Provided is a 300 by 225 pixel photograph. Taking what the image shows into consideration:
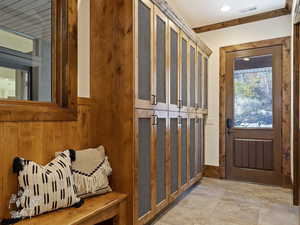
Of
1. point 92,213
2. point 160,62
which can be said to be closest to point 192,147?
point 160,62

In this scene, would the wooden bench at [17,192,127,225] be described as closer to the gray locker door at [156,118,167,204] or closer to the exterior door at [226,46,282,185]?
the gray locker door at [156,118,167,204]

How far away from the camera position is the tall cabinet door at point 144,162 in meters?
1.91

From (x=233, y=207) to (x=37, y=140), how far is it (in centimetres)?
238

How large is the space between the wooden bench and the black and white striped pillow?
0.16 feet

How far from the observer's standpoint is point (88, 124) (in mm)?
1999

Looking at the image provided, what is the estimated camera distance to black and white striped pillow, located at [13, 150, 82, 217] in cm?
137

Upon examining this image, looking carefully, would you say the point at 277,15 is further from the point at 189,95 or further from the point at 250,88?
the point at 189,95

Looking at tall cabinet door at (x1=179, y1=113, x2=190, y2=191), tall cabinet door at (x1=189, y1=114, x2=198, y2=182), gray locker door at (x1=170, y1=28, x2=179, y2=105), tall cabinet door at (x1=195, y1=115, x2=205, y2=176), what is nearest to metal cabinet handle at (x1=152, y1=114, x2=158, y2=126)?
gray locker door at (x1=170, y1=28, x2=179, y2=105)

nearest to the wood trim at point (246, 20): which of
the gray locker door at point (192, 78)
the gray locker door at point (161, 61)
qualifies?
the gray locker door at point (192, 78)

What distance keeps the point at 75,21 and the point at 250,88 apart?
305cm

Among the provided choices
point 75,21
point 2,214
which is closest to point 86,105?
point 75,21

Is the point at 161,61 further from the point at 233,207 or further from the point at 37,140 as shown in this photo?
the point at 233,207

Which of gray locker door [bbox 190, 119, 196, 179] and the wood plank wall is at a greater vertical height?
the wood plank wall

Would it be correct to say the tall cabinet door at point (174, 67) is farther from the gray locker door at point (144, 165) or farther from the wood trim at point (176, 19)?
the gray locker door at point (144, 165)
